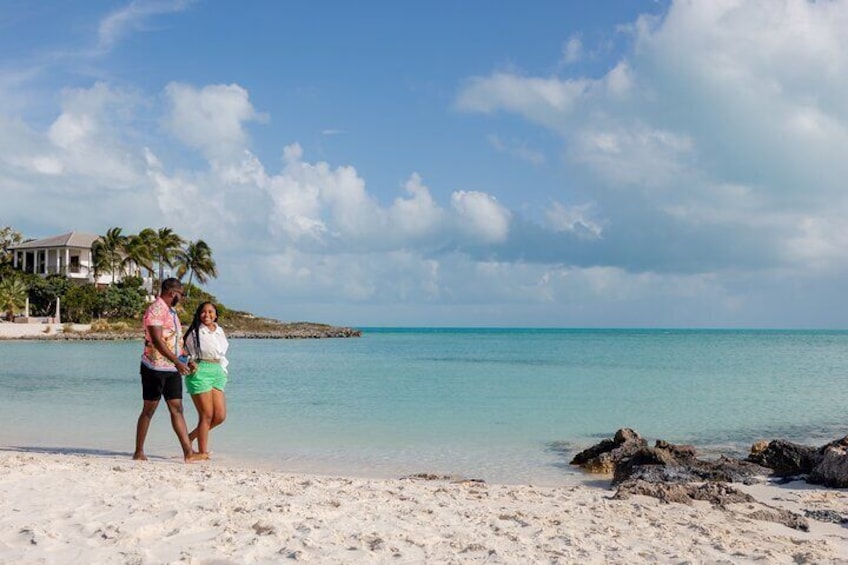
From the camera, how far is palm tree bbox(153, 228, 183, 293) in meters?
70.8

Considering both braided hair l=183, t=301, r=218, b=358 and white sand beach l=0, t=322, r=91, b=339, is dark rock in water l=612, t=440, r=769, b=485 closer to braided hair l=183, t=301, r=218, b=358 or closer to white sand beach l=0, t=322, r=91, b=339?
braided hair l=183, t=301, r=218, b=358

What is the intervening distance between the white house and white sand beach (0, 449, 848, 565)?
6895 centimetres

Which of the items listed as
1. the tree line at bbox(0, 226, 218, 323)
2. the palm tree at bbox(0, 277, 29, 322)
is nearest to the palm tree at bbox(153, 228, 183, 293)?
the tree line at bbox(0, 226, 218, 323)

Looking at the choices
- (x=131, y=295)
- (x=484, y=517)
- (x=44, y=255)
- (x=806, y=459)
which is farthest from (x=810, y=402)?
(x=44, y=255)

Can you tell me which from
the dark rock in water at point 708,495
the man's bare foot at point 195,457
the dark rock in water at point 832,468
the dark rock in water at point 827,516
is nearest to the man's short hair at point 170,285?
the man's bare foot at point 195,457

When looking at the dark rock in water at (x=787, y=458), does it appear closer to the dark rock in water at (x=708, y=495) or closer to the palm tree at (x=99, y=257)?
the dark rock in water at (x=708, y=495)

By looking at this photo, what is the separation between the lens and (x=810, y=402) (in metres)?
18.2

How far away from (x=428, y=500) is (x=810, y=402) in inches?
605

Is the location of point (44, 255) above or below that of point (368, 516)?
above

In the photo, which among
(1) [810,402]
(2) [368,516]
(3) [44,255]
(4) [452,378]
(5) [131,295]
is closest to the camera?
(2) [368,516]

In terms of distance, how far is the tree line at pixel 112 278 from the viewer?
6259 cm

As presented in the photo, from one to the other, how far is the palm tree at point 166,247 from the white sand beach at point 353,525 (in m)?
67.4

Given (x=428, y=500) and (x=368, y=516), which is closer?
(x=368, y=516)

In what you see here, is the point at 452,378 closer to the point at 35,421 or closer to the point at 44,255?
the point at 35,421
